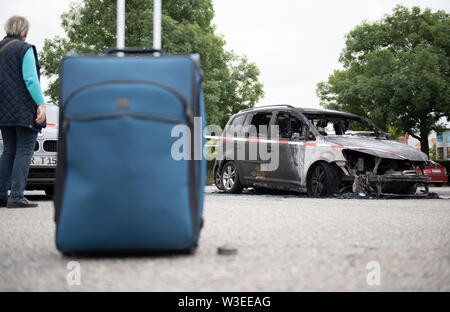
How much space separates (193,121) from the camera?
11.6 feet

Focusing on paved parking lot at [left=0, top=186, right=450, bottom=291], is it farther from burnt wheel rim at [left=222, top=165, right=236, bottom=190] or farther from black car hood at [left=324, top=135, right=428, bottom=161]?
burnt wheel rim at [left=222, top=165, right=236, bottom=190]

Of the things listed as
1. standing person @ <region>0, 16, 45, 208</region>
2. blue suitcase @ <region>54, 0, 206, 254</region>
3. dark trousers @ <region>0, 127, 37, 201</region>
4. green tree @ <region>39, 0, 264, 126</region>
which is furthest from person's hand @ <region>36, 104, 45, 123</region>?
green tree @ <region>39, 0, 264, 126</region>

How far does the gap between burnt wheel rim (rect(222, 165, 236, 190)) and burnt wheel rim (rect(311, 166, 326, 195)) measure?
2.01 m

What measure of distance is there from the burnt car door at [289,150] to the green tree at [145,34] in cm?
1916

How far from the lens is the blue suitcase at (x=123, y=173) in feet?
10.9

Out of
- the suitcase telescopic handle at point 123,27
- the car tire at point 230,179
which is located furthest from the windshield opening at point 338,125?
the suitcase telescopic handle at point 123,27

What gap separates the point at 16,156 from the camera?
6777 mm

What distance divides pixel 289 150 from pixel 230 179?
1.81 m

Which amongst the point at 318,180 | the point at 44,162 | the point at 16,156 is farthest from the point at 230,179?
the point at 16,156

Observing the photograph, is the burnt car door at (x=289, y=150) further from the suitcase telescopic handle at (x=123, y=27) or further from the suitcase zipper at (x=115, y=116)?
the suitcase zipper at (x=115, y=116)

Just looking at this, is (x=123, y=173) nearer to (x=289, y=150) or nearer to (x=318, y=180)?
(x=318, y=180)

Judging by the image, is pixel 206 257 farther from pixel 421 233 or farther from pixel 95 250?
pixel 421 233
